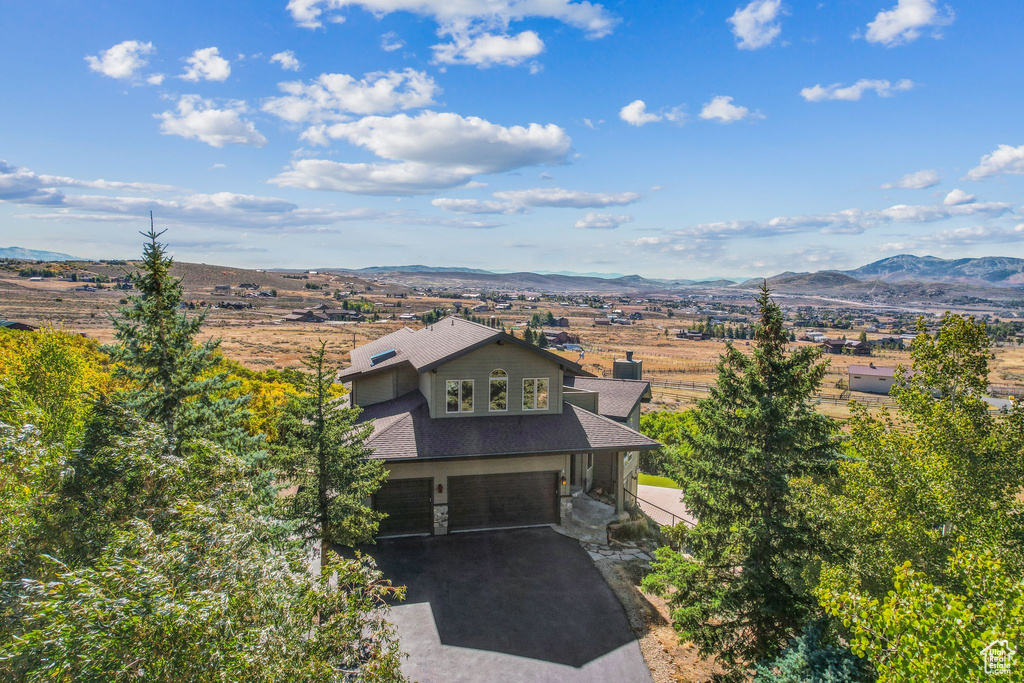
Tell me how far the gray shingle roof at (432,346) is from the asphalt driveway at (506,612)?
647cm

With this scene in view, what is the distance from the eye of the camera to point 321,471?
14.1 meters

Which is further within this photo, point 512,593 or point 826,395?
point 826,395

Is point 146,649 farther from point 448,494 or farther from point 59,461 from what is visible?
point 448,494

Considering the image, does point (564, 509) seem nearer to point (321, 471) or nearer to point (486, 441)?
point (486, 441)

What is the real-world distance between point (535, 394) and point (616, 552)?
248 inches

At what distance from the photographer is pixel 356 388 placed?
974 inches

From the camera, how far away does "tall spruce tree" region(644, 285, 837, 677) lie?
12.2 m

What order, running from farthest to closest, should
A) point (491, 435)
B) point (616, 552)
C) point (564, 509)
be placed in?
1. point (564, 509)
2. point (491, 435)
3. point (616, 552)

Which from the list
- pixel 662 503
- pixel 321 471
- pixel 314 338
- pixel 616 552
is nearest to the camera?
pixel 321 471

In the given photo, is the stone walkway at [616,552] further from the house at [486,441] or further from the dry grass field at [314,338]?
the dry grass field at [314,338]

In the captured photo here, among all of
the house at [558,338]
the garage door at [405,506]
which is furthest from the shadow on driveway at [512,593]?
the house at [558,338]

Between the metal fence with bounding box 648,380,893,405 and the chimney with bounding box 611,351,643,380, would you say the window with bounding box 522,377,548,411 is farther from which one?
the metal fence with bounding box 648,380,893,405

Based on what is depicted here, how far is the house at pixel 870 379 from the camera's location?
82.8 meters

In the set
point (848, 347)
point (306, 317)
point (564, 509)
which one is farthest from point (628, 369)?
point (848, 347)
